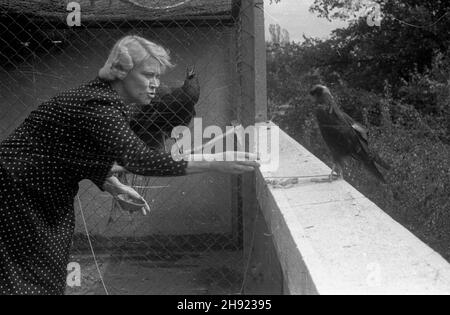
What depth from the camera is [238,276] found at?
4.40 meters

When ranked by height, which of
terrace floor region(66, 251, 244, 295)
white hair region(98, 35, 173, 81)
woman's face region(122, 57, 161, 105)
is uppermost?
Answer: white hair region(98, 35, 173, 81)

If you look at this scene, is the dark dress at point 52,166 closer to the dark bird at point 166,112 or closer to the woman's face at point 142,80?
the woman's face at point 142,80

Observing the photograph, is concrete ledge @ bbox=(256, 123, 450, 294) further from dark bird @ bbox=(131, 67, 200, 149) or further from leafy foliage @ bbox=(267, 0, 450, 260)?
dark bird @ bbox=(131, 67, 200, 149)

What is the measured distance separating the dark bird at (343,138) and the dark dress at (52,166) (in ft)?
4.84

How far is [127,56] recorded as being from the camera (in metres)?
2.12

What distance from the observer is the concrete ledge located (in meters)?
1.32

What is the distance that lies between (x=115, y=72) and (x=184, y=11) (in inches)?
106

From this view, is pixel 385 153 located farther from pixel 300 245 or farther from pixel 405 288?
pixel 405 288

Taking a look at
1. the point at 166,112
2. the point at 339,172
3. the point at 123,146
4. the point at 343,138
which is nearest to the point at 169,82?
the point at 166,112

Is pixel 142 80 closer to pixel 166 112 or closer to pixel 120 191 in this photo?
pixel 120 191

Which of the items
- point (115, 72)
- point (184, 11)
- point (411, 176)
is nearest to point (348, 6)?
point (184, 11)

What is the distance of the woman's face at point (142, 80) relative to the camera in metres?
2.14

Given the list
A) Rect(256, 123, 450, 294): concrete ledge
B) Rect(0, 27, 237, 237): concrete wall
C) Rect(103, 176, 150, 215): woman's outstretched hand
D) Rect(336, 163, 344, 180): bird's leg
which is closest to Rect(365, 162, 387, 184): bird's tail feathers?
Rect(336, 163, 344, 180): bird's leg

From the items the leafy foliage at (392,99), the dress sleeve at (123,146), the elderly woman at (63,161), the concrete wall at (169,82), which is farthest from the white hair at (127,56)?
the concrete wall at (169,82)
